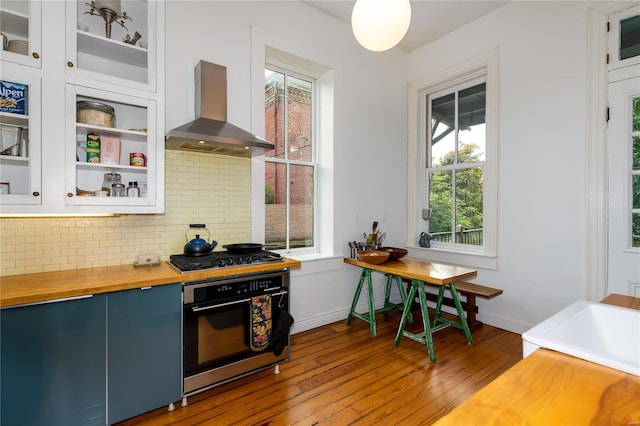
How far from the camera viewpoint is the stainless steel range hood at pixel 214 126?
2.19 meters

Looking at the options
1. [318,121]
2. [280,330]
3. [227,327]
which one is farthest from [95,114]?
[318,121]

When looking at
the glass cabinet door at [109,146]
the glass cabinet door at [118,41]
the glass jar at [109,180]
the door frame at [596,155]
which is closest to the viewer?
the glass cabinet door at [109,146]

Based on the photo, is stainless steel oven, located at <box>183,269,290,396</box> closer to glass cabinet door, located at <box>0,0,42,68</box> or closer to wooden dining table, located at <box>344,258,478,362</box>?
wooden dining table, located at <box>344,258,478,362</box>

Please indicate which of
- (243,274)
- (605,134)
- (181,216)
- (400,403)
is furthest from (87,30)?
(605,134)

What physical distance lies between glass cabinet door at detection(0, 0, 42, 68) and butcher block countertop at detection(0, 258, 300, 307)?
4.05 feet

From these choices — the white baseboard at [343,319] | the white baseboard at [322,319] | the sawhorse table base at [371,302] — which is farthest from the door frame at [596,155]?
the white baseboard at [322,319]

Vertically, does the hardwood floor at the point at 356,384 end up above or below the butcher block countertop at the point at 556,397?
below

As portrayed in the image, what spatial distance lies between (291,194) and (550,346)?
2719mm

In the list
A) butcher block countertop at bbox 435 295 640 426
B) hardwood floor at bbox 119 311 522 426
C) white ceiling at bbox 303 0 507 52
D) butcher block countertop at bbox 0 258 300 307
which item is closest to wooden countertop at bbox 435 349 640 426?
butcher block countertop at bbox 435 295 640 426

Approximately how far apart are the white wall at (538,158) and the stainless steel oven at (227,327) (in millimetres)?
2422

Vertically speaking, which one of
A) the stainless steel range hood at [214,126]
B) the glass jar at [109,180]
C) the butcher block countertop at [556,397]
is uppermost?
the stainless steel range hood at [214,126]

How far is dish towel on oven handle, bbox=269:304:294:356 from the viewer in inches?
89.5

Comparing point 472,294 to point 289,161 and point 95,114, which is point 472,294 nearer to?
point 289,161

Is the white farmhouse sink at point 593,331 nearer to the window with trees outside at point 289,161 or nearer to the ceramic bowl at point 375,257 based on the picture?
the ceramic bowl at point 375,257
